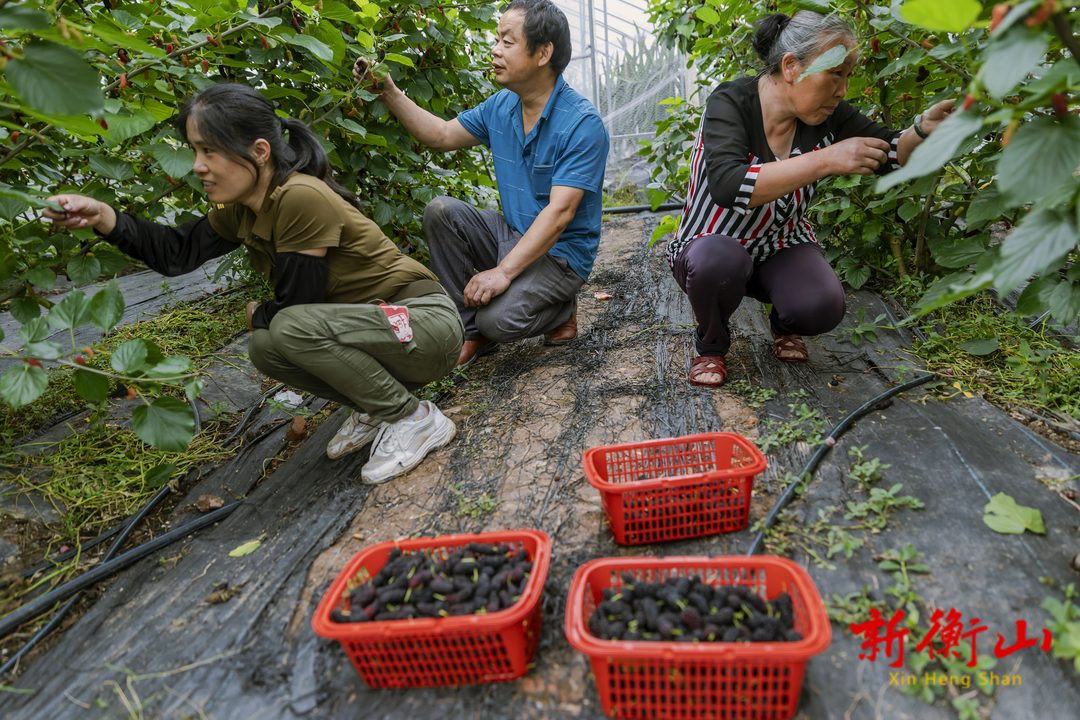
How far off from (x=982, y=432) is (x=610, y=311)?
1575 millimetres

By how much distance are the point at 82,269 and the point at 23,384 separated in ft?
1.92

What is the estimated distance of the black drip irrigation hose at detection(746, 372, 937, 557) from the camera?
4.13ft

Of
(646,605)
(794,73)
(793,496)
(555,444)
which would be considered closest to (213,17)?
(555,444)

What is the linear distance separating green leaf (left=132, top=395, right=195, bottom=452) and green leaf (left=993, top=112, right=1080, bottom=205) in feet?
5.02

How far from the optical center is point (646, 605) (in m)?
0.97

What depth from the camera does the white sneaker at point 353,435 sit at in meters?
1.82

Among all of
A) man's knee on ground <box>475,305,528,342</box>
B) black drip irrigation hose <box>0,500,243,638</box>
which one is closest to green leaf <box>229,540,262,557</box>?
black drip irrigation hose <box>0,500,243,638</box>

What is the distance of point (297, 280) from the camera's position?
5.22 feet

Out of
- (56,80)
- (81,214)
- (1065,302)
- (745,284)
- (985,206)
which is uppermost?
(56,80)

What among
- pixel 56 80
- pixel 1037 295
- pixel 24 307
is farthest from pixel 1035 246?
pixel 24 307

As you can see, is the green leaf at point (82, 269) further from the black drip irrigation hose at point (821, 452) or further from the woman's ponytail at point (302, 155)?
the black drip irrigation hose at point (821, 452)

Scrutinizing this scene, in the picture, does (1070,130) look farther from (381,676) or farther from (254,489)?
(254,489)

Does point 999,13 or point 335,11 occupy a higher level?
point 335,11

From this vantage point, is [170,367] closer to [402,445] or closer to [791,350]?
[402,445]
